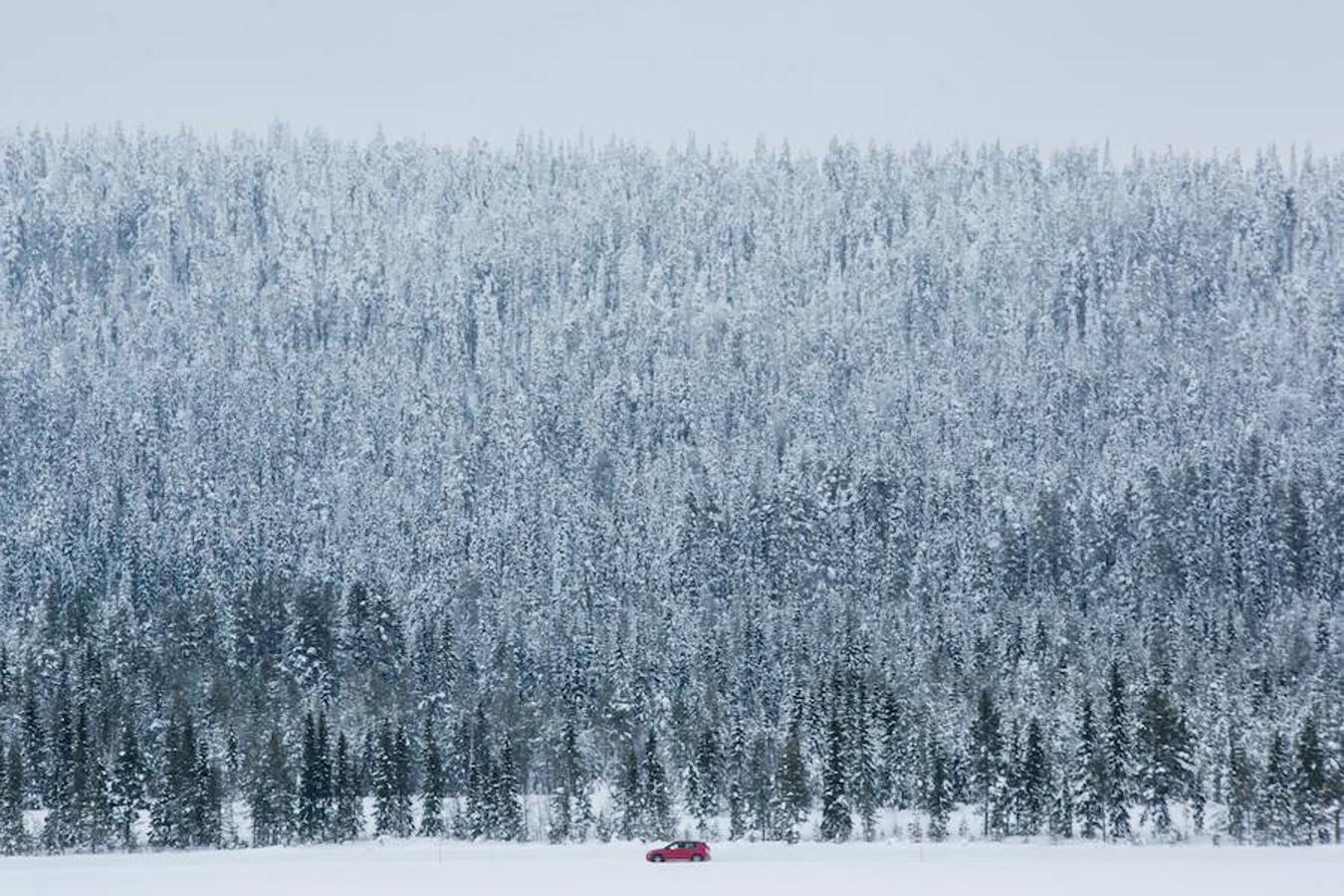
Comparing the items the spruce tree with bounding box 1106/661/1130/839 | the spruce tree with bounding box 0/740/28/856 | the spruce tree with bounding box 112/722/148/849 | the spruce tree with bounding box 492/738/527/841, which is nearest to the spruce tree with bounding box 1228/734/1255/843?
the spruce tree with bounding box 1106/661/1130/839

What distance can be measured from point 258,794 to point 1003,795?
4678 cm

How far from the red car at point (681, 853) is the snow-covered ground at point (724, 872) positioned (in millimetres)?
1074

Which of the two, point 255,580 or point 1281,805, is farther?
point 255,580

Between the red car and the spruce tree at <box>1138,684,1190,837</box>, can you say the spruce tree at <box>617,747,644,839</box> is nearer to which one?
the red car

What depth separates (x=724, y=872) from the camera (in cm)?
6238

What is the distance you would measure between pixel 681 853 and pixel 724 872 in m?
6.46

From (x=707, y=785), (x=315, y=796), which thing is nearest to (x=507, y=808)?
(x=315, y=796)

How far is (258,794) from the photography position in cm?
10019

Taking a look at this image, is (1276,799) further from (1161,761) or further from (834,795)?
(834,795)

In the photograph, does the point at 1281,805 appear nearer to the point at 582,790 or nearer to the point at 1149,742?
the point at 1149,742

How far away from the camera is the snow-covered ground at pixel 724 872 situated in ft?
185

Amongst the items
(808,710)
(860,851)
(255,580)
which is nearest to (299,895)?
(860,851)

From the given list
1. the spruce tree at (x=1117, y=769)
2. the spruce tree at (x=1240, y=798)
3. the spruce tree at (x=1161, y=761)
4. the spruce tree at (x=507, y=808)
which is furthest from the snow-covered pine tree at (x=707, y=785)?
the spruce tree at (x=1240, y=798)

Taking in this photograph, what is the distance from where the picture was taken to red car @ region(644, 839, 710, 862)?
68000 mm
